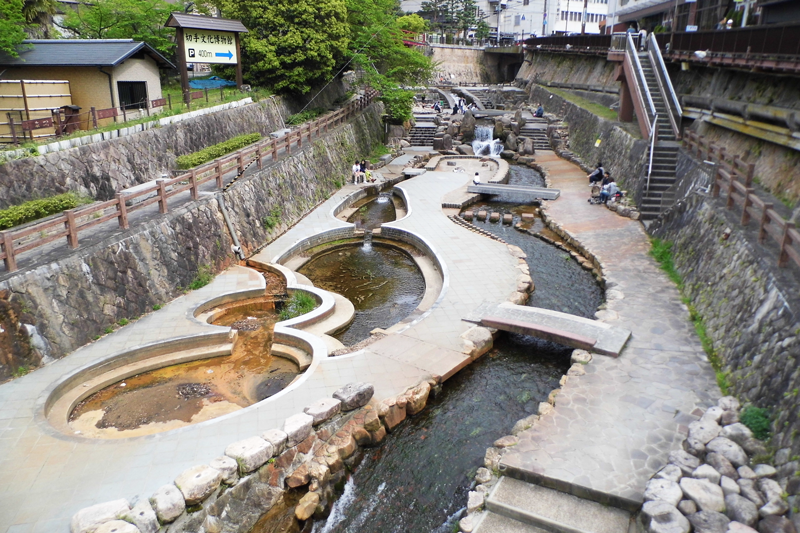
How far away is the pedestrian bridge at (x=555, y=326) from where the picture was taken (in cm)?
1324

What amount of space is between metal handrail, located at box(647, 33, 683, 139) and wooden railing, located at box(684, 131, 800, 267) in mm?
3723

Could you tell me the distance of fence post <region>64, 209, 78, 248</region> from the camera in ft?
43.7

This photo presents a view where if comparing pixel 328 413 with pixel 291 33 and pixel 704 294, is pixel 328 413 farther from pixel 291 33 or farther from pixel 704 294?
pixel 291 33

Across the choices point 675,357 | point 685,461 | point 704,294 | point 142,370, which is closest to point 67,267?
point 142,370

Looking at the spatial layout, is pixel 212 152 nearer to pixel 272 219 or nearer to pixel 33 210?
pixel 272 219

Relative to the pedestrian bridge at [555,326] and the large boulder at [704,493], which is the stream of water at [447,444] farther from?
the large boulder at [704,493]

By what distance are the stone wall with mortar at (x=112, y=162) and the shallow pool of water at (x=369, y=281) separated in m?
7.47

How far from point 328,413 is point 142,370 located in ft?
17.1

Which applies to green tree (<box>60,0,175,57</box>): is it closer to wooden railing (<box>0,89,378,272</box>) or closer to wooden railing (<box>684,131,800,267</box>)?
wooden railing (<box>0,89,378,272</box>)

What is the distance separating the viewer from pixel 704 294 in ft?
47.0

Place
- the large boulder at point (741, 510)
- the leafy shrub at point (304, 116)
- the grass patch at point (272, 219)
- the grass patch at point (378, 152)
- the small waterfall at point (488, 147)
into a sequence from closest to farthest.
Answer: the large boulder at point (741, 510)
the grass patch at point (272, 219)
the leafy shrub at point (304, 116)
the grass patch at point (378, 152)
the small waterfall at point (488, 147)

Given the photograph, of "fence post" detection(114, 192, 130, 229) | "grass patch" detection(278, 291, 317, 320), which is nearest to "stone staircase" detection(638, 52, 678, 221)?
"grass patch" detection(278, 291, 317, 320)

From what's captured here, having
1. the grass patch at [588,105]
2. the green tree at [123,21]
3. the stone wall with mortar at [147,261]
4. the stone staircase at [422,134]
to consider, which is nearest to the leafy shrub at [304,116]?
the green tree at [123,21]

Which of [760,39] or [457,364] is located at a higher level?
[760,39]
